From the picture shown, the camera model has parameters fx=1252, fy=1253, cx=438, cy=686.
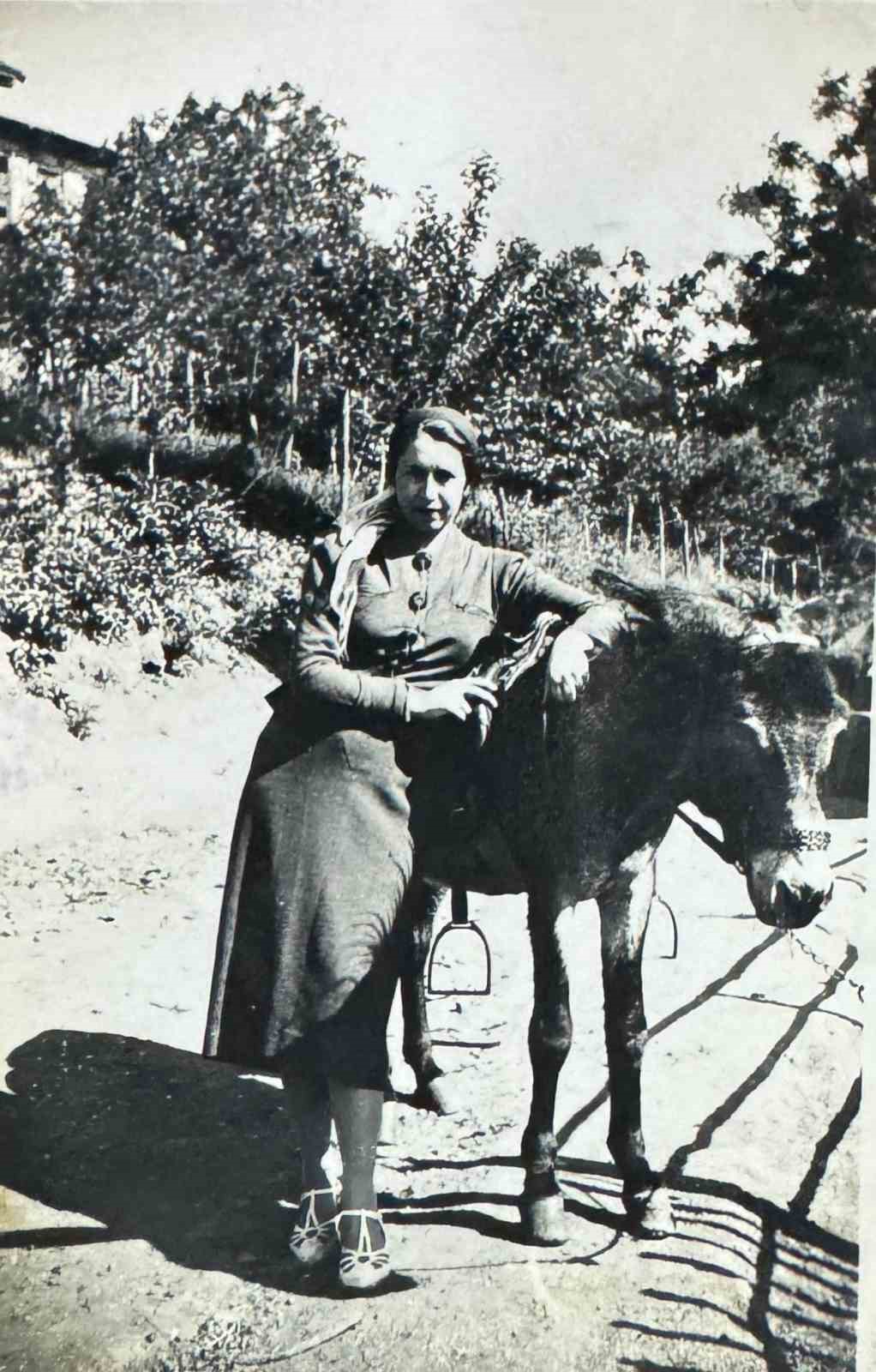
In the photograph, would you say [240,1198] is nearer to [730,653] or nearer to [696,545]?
[730,653]

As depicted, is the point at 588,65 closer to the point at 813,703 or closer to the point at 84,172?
the point at 84,172

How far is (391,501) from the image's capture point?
296 cm

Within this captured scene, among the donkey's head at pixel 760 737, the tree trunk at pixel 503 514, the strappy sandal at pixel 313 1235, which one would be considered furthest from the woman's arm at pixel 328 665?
the strappy sandal at pixel 313 1235

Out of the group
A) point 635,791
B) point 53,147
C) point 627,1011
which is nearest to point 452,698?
point 635,791

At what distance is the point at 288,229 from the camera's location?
10.3 feet

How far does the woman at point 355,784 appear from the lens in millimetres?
2820

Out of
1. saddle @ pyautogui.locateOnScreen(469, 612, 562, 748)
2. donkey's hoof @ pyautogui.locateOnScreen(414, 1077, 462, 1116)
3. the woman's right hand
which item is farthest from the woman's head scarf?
donkey's hoof @ pyautogui.locateOnScreen(414, 1077, 462, 1116)

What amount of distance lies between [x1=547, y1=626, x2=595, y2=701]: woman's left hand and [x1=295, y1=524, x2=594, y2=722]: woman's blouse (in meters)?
0.08

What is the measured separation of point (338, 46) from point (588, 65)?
0.62 metres

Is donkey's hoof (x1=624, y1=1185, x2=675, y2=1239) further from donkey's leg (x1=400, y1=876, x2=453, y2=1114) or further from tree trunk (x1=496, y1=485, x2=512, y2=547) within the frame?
tree trunk (x1=496, y1=485, x2=512, y2=547)

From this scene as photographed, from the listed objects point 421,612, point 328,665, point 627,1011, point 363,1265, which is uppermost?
point 421,612

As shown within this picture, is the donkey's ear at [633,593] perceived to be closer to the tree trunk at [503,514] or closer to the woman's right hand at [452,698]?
the tree trunk at [503,514]

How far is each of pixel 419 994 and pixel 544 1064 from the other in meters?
0.33

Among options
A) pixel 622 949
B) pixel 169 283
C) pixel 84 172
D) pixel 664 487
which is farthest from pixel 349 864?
pixel 84 172
